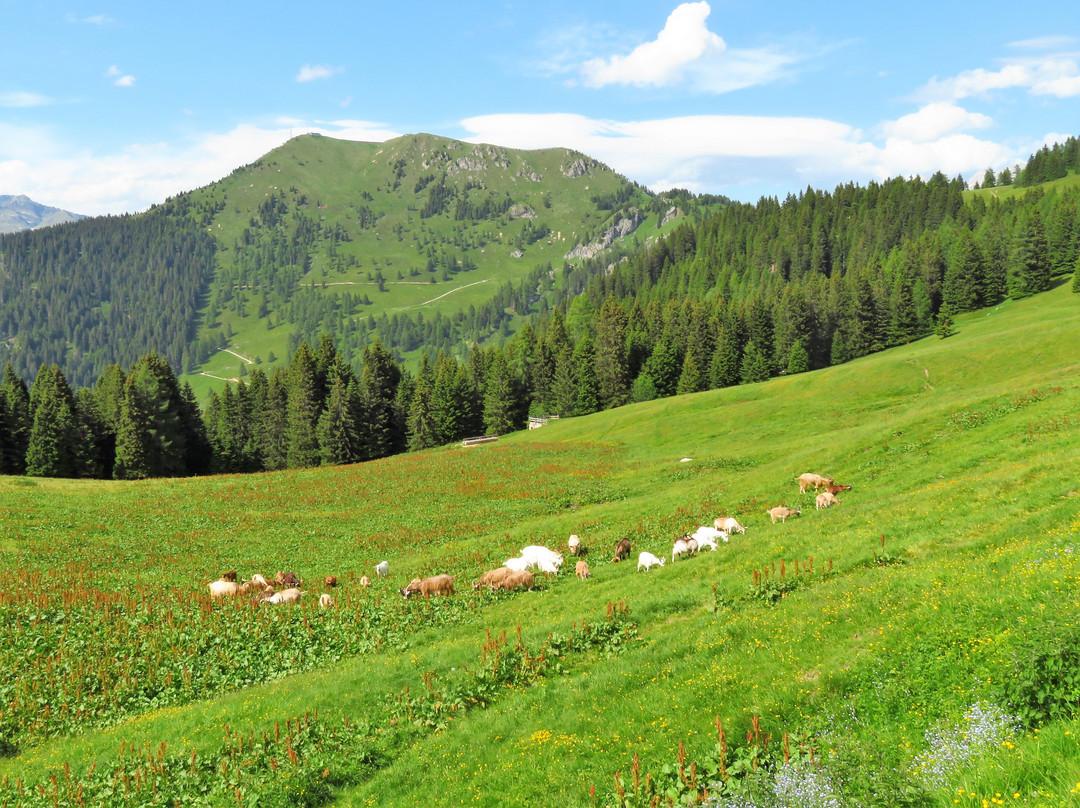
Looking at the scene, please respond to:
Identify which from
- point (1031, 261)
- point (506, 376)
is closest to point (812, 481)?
point (506, 376)

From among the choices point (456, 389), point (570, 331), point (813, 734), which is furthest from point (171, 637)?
point (570, 331)

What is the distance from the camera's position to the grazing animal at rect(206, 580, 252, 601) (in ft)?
83.4

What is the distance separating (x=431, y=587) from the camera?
79.4 ft

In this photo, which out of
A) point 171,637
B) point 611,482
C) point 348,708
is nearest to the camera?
point 348,708

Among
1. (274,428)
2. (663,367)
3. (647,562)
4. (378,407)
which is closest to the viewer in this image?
(647,562)

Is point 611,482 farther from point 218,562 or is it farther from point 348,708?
point 348,708

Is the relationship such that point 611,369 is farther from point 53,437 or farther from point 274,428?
point 53,437

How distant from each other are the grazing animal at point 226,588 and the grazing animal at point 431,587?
7.58 m

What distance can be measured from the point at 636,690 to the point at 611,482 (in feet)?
113

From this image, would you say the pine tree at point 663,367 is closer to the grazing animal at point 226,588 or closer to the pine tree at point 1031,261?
the pine tree at point 1031,261

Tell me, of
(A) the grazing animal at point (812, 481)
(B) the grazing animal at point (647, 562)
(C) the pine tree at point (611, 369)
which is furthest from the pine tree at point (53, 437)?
(A) the grazing animal at point (812, 481)

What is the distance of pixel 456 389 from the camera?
346 feet

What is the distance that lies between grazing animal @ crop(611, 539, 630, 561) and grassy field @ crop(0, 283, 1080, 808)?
0.84 metres

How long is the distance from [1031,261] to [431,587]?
146 metres
